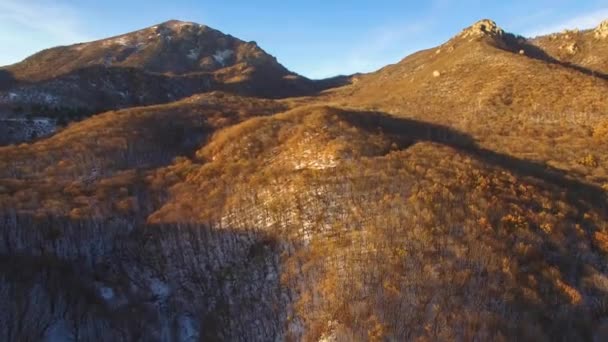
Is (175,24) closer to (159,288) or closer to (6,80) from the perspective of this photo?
(6,80)

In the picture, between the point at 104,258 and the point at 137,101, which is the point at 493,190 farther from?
the point at 137,101

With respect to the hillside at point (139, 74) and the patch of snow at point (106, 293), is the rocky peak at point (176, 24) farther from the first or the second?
the patch of snow at point (106, 293)

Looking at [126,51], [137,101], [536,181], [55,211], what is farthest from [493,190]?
[126,51]

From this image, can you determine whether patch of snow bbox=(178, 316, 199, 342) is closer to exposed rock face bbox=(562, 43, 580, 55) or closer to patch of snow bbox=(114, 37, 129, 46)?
exposed rock face bbox=(562, 43, 580, 55)

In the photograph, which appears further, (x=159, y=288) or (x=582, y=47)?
(x=582, y=47)

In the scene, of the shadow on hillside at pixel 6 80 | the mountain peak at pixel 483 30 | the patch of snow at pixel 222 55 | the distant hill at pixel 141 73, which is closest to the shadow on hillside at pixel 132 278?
the distant hill at pixel 141 73

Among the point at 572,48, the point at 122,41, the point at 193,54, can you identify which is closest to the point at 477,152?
the point at 572,48
